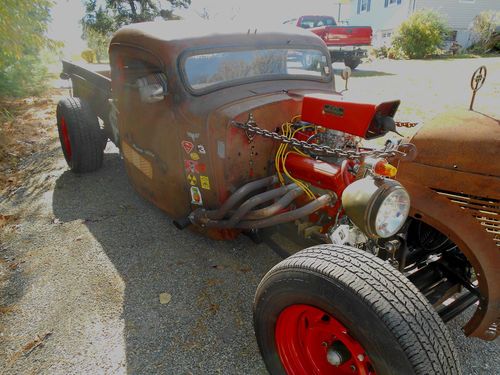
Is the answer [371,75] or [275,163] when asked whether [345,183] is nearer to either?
[275,163]

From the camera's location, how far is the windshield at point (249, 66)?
285 centimetres

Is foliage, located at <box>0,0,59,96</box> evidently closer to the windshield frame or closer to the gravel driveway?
the gravel driveway

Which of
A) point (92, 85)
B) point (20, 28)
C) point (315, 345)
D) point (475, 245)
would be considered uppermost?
point (20, 28)

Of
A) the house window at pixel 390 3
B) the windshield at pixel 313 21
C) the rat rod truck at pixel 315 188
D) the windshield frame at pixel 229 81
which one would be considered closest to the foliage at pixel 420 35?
the house window at pixel 390 3

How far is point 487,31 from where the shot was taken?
1908cm

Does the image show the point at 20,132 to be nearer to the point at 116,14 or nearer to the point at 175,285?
the point at 175,285

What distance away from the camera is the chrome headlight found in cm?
171

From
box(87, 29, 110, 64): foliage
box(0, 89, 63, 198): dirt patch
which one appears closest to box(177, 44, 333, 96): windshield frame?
box(0, 89, 63, 198): dirt patch

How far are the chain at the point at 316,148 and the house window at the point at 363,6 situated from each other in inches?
1067

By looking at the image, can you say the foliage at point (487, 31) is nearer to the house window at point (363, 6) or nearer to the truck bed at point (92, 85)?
the house window at point (363, 6)

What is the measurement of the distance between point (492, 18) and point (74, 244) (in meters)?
22.8

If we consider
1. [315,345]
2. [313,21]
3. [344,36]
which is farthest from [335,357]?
[313,21]

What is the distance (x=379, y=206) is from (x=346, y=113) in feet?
3.17

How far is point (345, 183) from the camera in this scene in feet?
7.82
